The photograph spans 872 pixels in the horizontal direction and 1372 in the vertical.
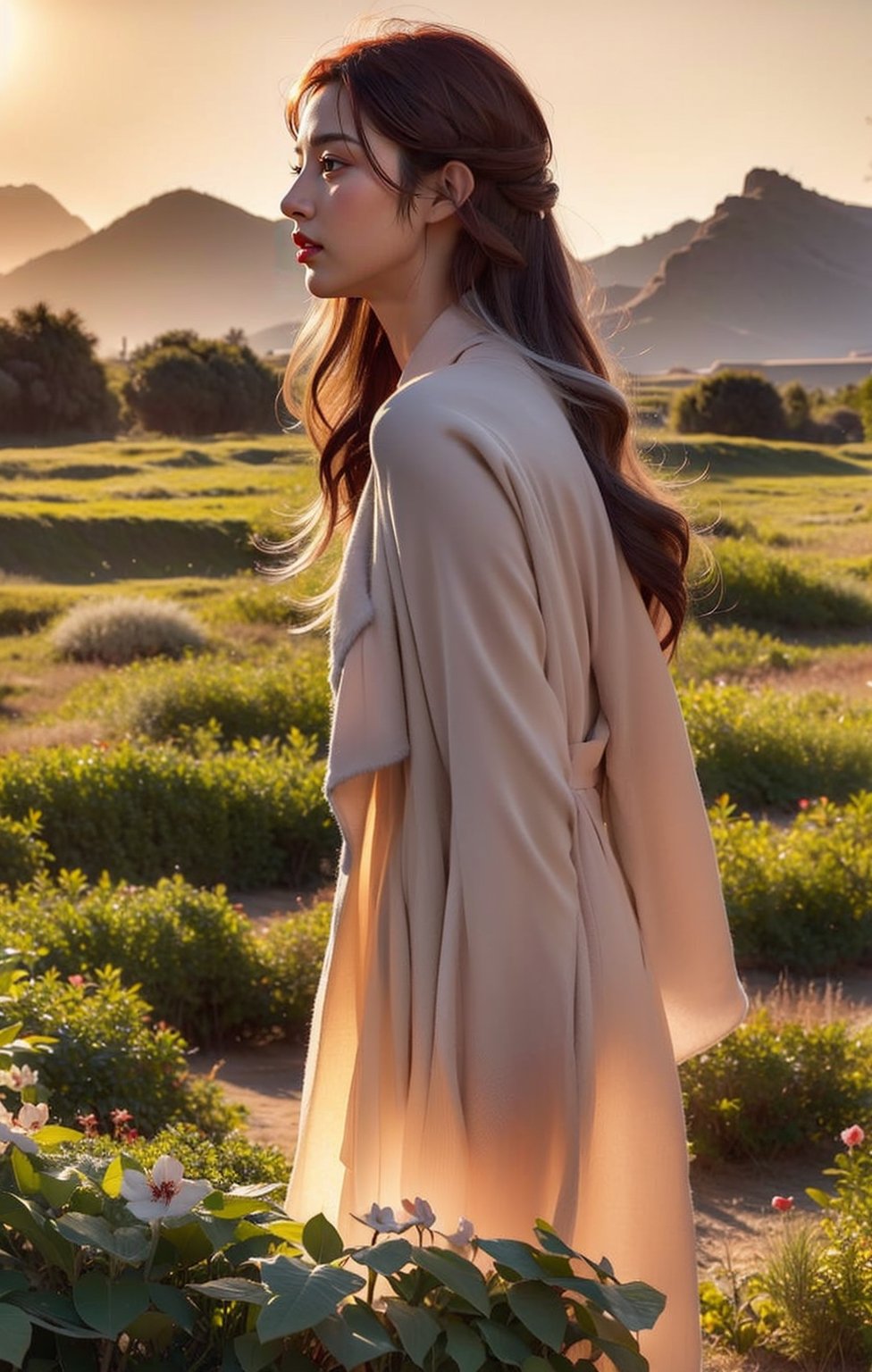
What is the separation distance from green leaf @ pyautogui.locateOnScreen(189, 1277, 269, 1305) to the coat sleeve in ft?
0.93

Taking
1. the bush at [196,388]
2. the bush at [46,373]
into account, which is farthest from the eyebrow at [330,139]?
the bush at [196,388]

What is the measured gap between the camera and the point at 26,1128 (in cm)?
187

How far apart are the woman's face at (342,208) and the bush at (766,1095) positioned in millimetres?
3095

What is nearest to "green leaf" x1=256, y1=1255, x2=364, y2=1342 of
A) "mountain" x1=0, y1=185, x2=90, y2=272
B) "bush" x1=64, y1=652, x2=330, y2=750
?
"bush" x1=64, y1=652, x2=330, y2=750

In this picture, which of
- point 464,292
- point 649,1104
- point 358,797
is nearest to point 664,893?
point 649,1104

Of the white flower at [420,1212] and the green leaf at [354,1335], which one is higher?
the white flower at [420,1212]

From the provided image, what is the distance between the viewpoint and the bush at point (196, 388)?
91.5ft

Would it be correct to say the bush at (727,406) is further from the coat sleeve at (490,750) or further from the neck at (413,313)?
the coat sleeve at (490,750)

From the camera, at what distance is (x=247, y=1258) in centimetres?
160

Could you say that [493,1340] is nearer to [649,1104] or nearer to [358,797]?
[649,1104]

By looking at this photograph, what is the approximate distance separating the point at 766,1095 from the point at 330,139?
3.29 metres

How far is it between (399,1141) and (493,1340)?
285 mm

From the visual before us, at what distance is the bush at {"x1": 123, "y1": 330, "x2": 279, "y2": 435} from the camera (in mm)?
27891

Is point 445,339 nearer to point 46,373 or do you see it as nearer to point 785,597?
point 785,597
